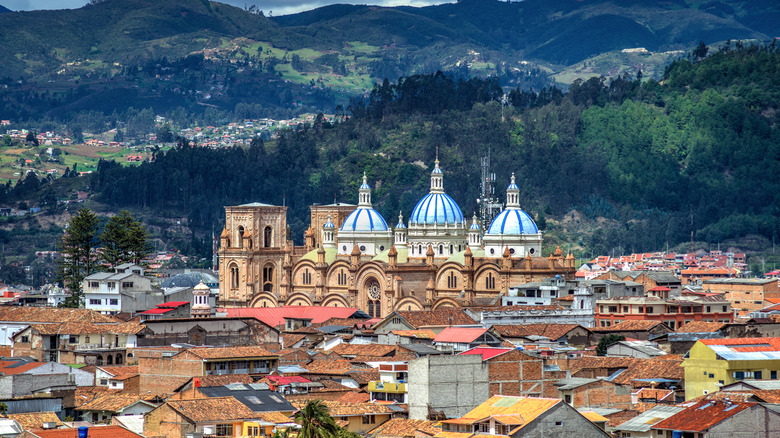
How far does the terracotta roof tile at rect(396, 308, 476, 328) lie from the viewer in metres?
95.4

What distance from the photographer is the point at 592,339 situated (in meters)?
90.2

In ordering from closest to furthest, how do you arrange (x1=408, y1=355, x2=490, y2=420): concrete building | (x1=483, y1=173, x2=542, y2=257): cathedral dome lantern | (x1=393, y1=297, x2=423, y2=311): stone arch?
(x1=408, y1=355, x2=490, y2=420): concrete building < (x1=393, y1=297, x2=423, y2=311): stone arch < (x1=483, y1=173, x2=542, y2=257): cathedral dome lantern

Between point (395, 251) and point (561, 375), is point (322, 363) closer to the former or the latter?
point (561, 375)

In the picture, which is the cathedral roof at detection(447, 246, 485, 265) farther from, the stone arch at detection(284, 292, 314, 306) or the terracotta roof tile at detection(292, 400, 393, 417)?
the terracotta roof tile at detection(292, 400, 393, 417)

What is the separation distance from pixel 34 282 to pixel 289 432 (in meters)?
129

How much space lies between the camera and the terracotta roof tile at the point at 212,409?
59875mm

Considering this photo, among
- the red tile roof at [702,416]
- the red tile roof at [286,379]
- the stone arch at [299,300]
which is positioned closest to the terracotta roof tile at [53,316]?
the red tile roof at [286,379]

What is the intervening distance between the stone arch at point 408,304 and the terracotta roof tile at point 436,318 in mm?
14180

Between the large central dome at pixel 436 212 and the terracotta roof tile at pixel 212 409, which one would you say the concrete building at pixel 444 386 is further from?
the large central dome at pixel 436 212

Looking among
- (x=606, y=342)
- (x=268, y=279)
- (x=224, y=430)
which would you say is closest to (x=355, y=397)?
(x=224, y=430)

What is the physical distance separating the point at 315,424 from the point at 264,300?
69288mm

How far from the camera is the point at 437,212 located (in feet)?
404

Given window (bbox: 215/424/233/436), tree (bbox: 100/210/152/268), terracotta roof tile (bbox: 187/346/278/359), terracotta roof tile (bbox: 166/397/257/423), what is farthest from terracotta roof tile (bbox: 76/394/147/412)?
tree (bbox: 100/210/152/268)

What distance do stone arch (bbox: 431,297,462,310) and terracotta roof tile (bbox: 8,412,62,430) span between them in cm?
5255
